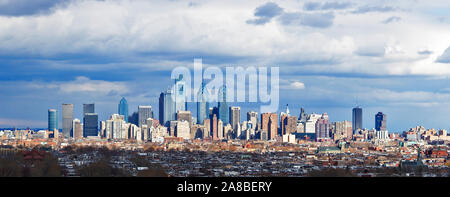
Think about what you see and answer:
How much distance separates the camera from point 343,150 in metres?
192

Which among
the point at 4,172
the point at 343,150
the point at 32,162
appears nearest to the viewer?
the point at 4,172
